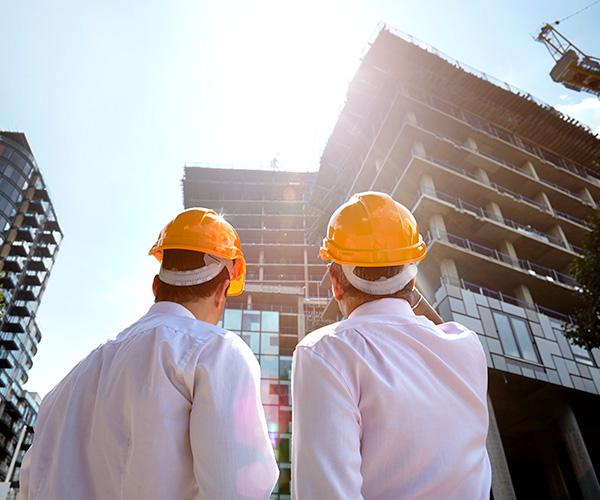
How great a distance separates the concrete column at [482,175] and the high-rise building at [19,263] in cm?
4820

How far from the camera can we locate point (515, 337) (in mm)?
19078

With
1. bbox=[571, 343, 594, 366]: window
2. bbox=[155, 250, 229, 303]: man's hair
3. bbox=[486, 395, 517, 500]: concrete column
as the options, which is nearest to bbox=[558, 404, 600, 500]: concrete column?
bbox=[571, 343, 594, 366]: window

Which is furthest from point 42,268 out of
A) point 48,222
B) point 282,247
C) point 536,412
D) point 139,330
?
point 139,330

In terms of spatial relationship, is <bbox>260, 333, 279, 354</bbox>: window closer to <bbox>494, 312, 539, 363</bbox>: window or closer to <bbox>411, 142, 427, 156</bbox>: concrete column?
<bbox>411, 142, 427, 156</bbox>: concrete column

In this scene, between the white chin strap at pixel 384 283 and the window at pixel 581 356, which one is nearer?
the white chin strap at pixel 384 283

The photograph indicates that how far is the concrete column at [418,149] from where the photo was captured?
25200mm

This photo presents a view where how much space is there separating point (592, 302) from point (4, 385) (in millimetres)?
58801

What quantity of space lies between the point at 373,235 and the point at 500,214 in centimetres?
2597

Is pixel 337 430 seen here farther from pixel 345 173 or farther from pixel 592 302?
pixel 345 173

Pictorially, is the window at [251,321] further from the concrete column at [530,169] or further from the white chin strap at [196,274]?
the white chin strap at [196,274]

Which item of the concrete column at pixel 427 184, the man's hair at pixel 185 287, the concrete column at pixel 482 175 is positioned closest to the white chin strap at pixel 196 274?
the man's hair at pixel 185 287

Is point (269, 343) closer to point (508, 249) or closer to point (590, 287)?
point (508, 249)

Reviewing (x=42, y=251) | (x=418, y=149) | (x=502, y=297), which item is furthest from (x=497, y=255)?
(x=42, y=251)

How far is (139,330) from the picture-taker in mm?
2023
